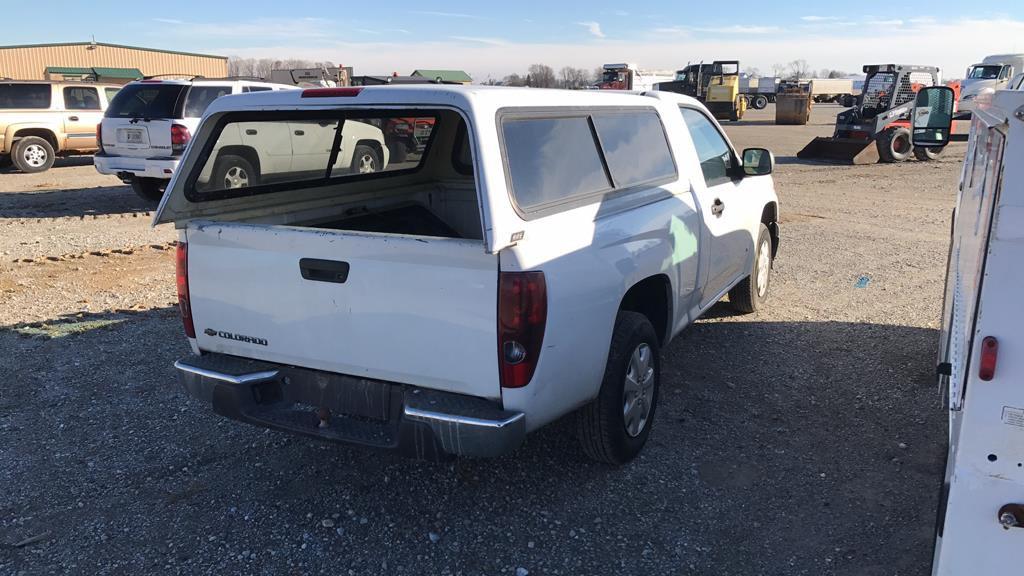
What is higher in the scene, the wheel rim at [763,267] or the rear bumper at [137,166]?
the rear bumper at [137,166]

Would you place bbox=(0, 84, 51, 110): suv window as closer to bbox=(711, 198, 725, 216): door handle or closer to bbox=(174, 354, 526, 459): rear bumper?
bbox=(174, 354, 526, 459): rear bumper

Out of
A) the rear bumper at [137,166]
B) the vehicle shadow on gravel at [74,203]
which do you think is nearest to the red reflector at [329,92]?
the rear bumper at [137,166]

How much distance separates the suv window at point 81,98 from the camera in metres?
16.8

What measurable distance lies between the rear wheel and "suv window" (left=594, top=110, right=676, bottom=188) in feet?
6.31

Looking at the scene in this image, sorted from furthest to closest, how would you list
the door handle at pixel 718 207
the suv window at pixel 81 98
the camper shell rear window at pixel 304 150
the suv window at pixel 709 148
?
the suv window at pixel 81 98 → the suv window at pixel 709 148 → the door handle at pixel 718 207 → the camper shell rear window at pixel 304 150

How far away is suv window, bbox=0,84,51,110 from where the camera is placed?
1590 cm

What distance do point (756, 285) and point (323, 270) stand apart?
4.19 m

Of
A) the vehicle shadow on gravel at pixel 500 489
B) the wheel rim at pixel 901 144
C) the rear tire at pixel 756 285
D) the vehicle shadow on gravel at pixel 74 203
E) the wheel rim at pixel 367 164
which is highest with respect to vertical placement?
the wheel rim at pixel 367 164

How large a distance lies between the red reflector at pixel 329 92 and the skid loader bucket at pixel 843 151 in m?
18.1

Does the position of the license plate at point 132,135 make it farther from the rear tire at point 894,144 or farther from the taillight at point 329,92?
the rear tire at point 894,144

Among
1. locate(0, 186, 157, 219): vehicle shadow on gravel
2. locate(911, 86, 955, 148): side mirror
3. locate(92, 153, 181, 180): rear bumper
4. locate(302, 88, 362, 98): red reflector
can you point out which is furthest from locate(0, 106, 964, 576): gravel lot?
locate(0, 186, 157, 219): vehicle shadow on gravel

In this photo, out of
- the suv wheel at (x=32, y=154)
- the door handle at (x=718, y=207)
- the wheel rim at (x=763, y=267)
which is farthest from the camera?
the suv wheel at (x=32, y=154)

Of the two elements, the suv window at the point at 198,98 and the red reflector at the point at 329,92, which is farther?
the suv window at the point at 198,98

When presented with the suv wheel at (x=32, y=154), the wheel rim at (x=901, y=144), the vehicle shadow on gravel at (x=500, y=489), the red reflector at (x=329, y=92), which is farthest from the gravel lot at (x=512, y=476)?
the wheel rim at (x=901, y=144)
